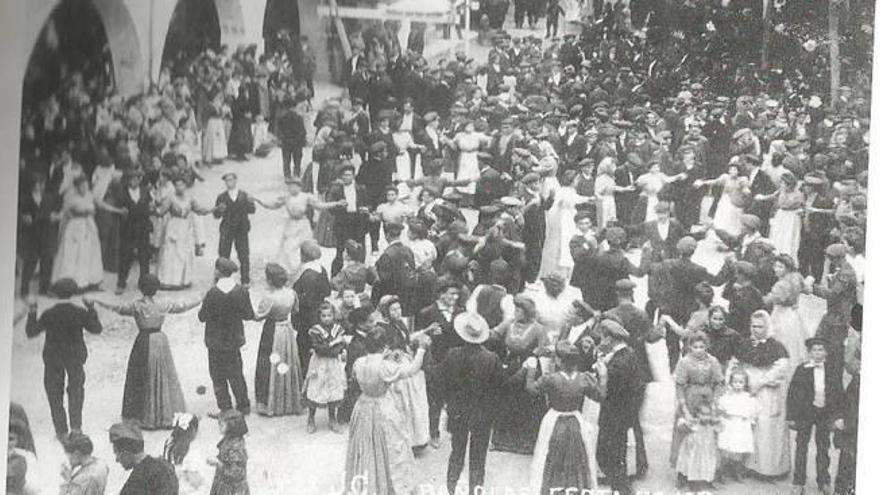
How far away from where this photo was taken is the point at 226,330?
4895mm

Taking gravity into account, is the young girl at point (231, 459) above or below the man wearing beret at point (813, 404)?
below

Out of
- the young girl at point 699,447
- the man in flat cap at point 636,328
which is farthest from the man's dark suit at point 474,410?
the young girl at point 699,447

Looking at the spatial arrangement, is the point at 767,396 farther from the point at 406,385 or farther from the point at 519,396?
the point at 406,385

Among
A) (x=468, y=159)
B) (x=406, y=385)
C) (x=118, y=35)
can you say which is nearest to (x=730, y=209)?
(x=468, y=159)

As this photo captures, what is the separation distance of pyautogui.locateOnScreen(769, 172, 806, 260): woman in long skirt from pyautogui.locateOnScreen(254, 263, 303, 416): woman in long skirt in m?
2.20

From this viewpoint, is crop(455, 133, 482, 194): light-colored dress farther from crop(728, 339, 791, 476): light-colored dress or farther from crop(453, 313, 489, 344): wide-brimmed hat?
crop(728, 339, 791, 476): light-colored dress

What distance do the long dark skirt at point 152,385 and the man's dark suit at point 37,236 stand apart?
55 centimetres

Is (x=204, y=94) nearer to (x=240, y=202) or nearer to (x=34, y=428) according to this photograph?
(x=240, y=202)

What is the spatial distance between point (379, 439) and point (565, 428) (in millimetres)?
841

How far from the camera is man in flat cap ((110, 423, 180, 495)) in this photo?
192 inches

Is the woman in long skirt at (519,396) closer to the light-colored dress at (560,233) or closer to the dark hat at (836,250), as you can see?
the light-colored dress at (560,233)

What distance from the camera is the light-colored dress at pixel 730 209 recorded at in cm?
479

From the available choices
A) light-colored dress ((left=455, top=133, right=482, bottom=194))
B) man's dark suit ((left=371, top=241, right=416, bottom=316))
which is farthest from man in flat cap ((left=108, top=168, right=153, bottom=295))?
light-colored dress ((left=455, top=133, right=482, bottom=194))

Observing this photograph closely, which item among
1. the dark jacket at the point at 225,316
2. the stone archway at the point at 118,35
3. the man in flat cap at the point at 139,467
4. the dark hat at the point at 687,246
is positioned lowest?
the man in flat cap at the point at 139,467
